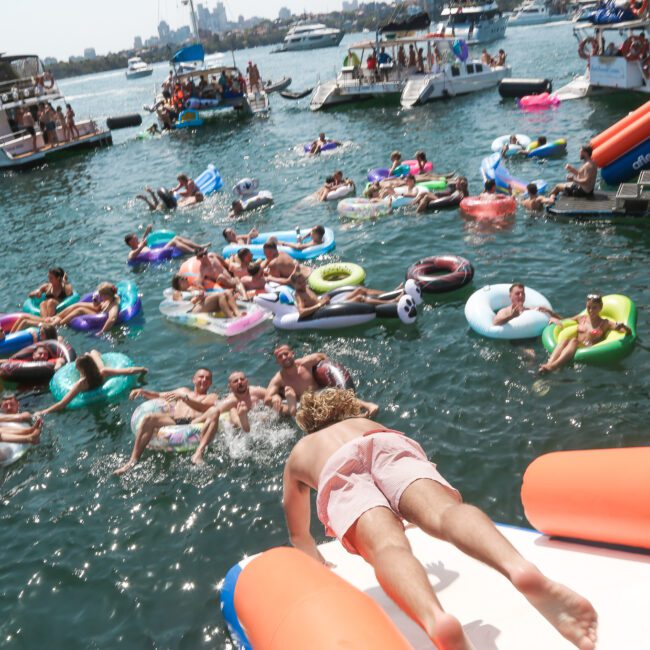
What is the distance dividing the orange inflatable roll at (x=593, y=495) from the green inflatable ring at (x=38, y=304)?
1106 centimetres

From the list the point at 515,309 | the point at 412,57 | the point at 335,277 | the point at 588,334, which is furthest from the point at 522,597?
the point at 412,57

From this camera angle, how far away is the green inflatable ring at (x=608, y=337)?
8.61 meters

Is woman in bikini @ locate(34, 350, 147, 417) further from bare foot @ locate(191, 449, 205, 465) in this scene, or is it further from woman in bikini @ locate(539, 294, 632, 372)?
woman in bikini @ locate(539, 294, 632, 372)

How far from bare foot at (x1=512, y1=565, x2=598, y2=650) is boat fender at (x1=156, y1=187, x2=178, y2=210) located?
19.0 m

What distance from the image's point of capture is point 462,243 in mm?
14102

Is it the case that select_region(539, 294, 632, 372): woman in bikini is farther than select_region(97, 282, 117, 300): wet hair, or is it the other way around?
select_region(97, 282, 117, 300): wet hair

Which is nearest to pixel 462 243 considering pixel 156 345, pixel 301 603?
pixel 156 345

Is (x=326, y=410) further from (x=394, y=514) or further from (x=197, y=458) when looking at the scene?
(x=197, y=458)

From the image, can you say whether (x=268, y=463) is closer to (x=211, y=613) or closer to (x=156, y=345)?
(x=211, y=613)

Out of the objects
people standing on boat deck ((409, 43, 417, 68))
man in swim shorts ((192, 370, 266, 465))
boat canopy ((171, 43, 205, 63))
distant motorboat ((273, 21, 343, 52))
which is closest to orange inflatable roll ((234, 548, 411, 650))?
man in swim shorts ((192, 370, 266, 465))

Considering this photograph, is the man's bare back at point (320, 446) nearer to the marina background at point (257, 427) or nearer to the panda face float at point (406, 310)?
the marina background at point (257, 427)

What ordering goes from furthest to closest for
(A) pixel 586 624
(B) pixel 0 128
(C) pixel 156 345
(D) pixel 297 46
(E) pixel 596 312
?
(D) pixel 297 46 → (B) pixel 0 128 → (C) pixel 156 345 → (E) pixel 596 312 → (A) pixel 586 624

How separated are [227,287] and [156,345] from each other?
1.74 metres

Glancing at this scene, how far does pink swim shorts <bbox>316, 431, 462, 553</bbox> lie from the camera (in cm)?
381
